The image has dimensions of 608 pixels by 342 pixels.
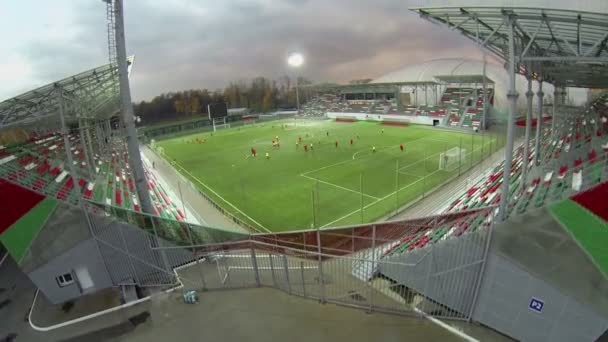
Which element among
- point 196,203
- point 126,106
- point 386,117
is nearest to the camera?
point 126,106

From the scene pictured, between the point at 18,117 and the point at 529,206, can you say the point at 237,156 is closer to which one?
the point at 18,117

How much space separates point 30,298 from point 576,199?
17040 mm

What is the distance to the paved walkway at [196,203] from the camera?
18894mm

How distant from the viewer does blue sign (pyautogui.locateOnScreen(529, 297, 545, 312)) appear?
7.62 metres

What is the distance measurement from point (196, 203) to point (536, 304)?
775 inches

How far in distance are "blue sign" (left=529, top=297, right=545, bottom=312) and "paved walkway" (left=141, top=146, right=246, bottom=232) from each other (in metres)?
13.3

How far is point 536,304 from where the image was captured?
7688 millimetres

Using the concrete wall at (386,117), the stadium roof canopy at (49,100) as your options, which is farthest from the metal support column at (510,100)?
the concrete wall at (386,117)

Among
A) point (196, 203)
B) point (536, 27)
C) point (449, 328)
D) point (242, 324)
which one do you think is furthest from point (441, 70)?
point (242, 324)

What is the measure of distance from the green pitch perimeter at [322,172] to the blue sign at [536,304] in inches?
390

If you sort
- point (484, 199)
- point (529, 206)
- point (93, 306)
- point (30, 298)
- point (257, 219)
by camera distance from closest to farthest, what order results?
point (529, 206) < point (93, 306) < point (30, 298) < point (484, 199) < point (257, 219)

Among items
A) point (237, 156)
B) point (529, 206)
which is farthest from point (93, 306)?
point (237, 156)

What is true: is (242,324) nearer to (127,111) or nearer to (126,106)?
(127,111)

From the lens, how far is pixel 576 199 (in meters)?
7.12
